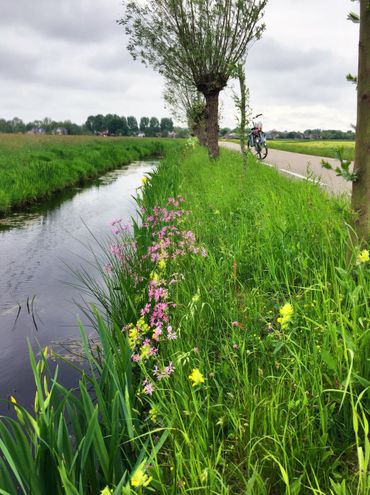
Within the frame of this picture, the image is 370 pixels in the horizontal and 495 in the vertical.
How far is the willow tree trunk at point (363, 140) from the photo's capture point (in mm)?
2643

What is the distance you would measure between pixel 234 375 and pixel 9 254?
623 centimetres

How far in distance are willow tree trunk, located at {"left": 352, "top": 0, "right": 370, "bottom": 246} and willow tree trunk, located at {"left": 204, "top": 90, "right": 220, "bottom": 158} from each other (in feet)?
40.2

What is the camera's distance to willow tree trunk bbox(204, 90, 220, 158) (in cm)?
1442

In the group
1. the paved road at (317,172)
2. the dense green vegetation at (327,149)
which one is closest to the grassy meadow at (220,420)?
the dense green vegetation at (327,149)

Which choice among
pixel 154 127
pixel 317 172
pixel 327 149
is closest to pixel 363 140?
pixel 317 172

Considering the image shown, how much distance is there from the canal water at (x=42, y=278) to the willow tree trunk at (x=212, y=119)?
4088 millimetres

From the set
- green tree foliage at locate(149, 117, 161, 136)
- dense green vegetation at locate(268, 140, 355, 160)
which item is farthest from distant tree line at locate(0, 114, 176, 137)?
dense green vegetation at locate(268, 140, 355, 160)

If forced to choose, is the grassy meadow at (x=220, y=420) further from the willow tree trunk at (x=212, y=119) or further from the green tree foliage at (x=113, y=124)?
the green tree foliage at (x=113, y=124)

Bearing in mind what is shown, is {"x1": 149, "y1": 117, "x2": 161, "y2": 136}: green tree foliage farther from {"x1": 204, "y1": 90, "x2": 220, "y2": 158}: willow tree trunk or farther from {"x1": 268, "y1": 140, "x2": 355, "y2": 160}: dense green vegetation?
{"x1": 204, "y1": 90, "x2": 220, "y2": 158}: willow tree trunk

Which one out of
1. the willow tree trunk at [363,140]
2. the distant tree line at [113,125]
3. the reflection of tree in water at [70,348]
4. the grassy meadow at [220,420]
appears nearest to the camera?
the grassy meadow at [220,420]

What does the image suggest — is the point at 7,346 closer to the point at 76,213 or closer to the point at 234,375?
the point at 234,375

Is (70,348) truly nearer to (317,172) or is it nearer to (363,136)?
(363,136)

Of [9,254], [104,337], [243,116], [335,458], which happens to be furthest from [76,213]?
[335,458]

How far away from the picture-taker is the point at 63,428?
176 centimetres
